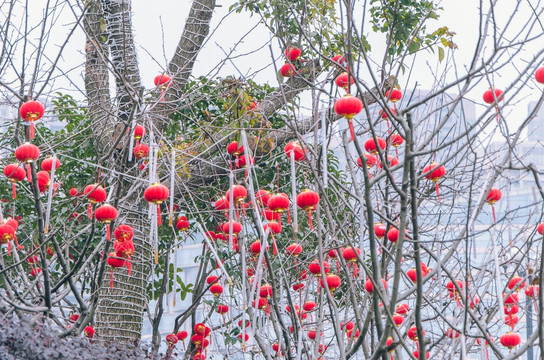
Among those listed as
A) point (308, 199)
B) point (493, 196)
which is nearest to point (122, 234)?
point (308, 199)

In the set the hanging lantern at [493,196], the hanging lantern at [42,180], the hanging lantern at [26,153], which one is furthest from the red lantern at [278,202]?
the hanging lantern at [42,180]

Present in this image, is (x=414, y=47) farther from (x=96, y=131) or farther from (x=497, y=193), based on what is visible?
(x=96, y=131)

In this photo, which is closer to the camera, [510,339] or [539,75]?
[539,75]

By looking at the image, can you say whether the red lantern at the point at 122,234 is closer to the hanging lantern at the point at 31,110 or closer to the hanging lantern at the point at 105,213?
the hanging lantern at the point at 105,213

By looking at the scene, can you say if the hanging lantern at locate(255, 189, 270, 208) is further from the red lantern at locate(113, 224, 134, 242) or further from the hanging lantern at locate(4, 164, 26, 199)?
the hanging lantern at locate(4, 164, 26, 199)

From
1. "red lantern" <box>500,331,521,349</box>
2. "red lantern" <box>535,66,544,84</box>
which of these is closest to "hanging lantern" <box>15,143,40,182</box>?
"red lantern" <box>535,66,544,84</box>

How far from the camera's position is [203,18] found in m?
4.54

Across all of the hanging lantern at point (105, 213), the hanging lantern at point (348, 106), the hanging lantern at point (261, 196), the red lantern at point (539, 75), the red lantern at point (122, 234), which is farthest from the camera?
the red lantern at point (122, 234)

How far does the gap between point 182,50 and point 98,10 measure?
0.59 metres

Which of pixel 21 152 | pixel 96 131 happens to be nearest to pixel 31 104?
pixel 21 152

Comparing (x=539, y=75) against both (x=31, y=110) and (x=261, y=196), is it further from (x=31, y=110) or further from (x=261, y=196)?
(x=31, y=110)

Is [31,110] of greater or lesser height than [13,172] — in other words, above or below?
above

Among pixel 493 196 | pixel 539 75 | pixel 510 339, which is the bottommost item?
pixel 510 339

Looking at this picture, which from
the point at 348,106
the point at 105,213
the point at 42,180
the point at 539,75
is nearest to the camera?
the point at 348,106
